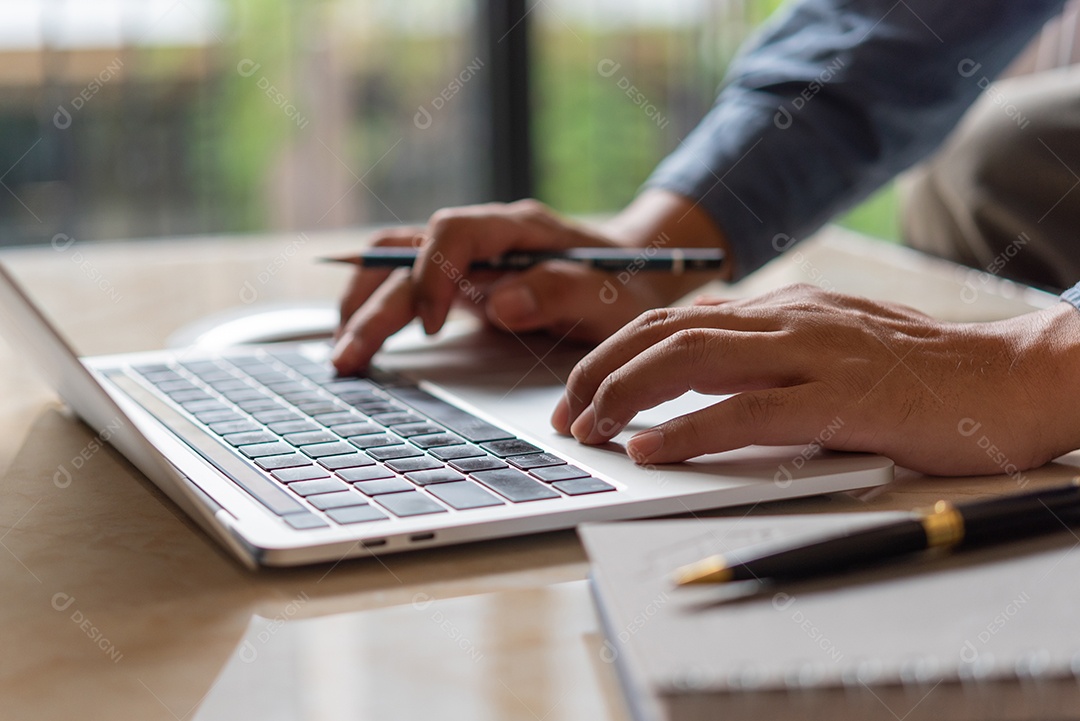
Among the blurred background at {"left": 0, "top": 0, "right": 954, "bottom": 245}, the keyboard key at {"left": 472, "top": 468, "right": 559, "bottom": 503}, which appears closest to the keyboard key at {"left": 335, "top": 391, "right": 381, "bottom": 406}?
the keyboard key at {"left": 472, "top": 468, "right": 559, "bottom": 503}

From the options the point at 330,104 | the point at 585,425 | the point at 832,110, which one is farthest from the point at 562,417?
the point at 330,104

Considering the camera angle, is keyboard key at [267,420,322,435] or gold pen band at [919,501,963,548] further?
keyboard key at [267,420,322,435]

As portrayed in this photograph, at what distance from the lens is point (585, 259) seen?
3.26 ft

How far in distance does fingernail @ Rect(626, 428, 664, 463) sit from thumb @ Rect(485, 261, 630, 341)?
1.18 feet

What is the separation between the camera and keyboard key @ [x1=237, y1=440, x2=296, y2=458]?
636 mm

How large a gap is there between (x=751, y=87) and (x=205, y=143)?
2.36 meters

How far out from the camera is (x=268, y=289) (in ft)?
4.43

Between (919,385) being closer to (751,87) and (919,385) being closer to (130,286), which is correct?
(751,87)

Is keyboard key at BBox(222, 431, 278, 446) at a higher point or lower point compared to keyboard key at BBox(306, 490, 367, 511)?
lower

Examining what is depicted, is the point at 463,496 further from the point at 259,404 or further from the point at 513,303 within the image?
the point at 513,303

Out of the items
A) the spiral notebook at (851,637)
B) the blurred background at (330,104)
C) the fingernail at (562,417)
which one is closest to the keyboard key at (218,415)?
the fingernail at (562,417)

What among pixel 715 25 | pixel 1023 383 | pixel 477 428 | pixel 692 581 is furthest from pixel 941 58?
pixel 715 25

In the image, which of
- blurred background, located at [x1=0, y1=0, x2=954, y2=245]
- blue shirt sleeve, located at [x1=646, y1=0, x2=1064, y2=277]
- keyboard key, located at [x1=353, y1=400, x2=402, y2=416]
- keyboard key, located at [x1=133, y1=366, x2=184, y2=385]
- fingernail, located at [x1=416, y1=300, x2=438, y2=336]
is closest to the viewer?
keyboard key, located at [x1=353, y1=400, x2=402, y2=416]

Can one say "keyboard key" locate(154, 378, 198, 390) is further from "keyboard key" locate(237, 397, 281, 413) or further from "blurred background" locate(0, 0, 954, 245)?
"blurred background" locate(0, 0, 954, 245)
